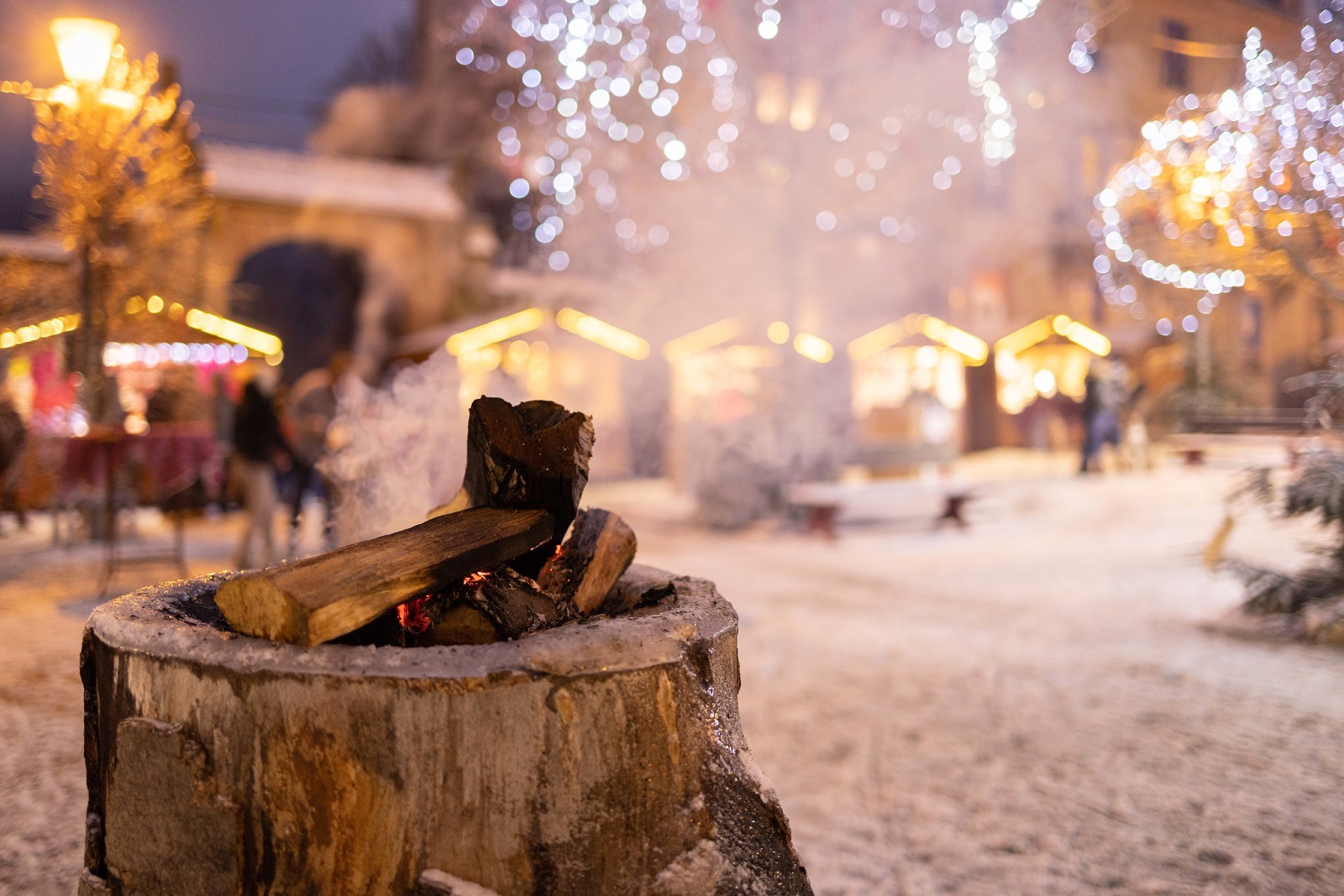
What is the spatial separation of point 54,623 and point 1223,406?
62.3ft

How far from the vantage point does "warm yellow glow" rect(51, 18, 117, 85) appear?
18.8ft

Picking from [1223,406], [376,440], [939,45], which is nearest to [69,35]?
[376,440]

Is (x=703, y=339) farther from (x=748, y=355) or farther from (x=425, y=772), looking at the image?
(x=425, y=772)

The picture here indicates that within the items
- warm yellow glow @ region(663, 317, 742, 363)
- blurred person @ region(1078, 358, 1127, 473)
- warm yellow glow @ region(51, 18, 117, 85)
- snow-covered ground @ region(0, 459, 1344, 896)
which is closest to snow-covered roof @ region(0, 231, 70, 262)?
snow-covered ground @ region(0, 459, 1344, 896)

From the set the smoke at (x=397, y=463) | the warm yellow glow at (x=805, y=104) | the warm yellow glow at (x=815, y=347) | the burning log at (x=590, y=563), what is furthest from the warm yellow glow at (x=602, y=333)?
the burning log at (x=590, y=563)

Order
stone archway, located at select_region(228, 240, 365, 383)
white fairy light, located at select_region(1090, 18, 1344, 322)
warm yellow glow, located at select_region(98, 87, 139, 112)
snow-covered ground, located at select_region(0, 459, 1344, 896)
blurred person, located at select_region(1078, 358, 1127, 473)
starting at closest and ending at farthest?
1. snow-covered ground, located at select_region(0, 459, 1344, 896)
2. white fairy light, located at select_region(1090, 18, 1344, 322)
3. warm yellow glow, located at select_region(98, 87, 139, 112)
4. blurred person, located at select_region(1078, 358, 1127, 473)
5. stone archway, located at select_region(228, 240, 365, 383)

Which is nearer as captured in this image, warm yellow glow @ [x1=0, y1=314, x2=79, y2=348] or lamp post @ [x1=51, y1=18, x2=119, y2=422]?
lamp post @ [x1=51, y1=18, x2=119, y2=422]

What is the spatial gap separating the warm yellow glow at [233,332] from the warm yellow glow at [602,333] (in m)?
5.02

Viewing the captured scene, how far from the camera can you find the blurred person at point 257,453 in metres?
6.88

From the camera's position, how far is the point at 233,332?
485 inches

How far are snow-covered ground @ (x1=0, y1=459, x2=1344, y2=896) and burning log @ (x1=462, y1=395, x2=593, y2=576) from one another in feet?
4.74

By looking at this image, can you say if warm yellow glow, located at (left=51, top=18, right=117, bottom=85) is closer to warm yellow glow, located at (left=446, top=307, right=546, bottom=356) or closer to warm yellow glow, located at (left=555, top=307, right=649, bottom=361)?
warm yellow glow, located at (left=446, top=307, right=546, bottom=356)

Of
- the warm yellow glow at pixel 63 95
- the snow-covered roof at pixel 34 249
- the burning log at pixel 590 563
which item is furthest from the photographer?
the snow-covered roof at pixel 34 249

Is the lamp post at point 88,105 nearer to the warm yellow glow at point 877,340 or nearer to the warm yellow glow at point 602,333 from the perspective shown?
the warm yellow glow at point 602,333
